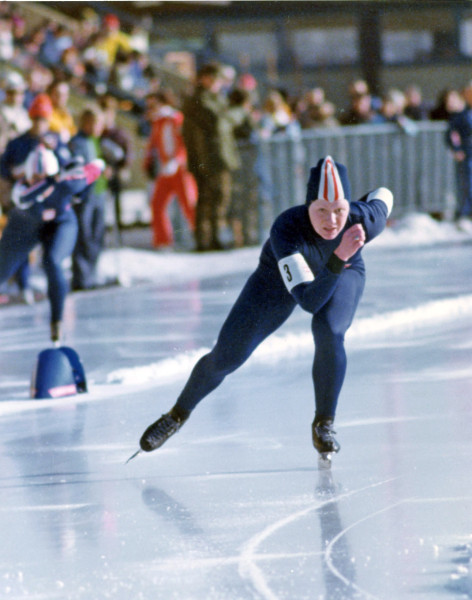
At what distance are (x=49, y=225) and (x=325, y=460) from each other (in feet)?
11.8

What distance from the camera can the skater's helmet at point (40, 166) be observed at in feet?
27.3

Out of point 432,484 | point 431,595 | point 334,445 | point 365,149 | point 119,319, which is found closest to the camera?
point 431,595

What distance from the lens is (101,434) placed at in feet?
20.2

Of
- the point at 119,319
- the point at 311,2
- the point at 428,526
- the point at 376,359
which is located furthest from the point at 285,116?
the point at 428,526

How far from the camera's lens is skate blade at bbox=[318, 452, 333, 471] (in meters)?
5.33

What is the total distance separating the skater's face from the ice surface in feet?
3.13

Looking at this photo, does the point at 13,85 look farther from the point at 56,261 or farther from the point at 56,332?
the point at 56,332

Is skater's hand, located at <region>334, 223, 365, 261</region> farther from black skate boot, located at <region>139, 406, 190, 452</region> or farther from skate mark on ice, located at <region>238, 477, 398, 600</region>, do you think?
black skate boot, located at <region>139, 406, 190, 452</region>

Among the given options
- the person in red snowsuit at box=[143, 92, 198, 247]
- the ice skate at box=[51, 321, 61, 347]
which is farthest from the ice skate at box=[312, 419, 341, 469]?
the person in red snowsuit at box=[143, 92, 198, 247]

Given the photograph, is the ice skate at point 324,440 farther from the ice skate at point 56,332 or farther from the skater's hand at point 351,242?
the ice skate at point 56,332

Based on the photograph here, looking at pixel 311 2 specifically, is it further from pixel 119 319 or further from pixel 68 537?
pixel 68 537

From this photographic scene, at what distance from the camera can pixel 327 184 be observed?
502cm

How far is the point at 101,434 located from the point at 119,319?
12.3ft

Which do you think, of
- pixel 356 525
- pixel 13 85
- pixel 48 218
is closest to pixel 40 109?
pixel 48 218
